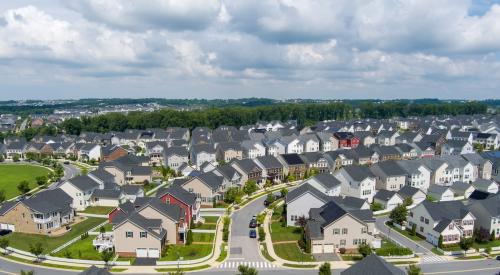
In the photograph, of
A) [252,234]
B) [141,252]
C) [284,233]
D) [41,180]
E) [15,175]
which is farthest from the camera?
[15,175]

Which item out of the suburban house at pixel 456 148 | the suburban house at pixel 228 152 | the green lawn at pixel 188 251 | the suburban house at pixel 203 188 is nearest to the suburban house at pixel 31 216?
the green lawn at pixel 188 251

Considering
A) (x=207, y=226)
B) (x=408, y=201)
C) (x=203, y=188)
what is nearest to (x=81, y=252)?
(x=207, y=226)

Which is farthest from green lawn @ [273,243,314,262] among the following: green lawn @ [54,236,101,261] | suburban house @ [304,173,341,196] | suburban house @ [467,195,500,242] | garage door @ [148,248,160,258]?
suburban house @ [467,195,500,242]

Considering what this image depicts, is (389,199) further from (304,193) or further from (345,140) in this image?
(345,140)

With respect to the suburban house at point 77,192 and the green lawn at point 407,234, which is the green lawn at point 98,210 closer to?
the suburban house at point 77,192

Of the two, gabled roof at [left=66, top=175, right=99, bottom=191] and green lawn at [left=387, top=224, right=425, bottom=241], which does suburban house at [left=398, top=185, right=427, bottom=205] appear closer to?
green lawn at [left=387, top=224, right=425, bottom=241]

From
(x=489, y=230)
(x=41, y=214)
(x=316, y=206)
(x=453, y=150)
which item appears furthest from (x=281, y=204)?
(x=453, y=150)

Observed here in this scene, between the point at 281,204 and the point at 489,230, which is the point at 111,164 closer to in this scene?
the point at 281,204
